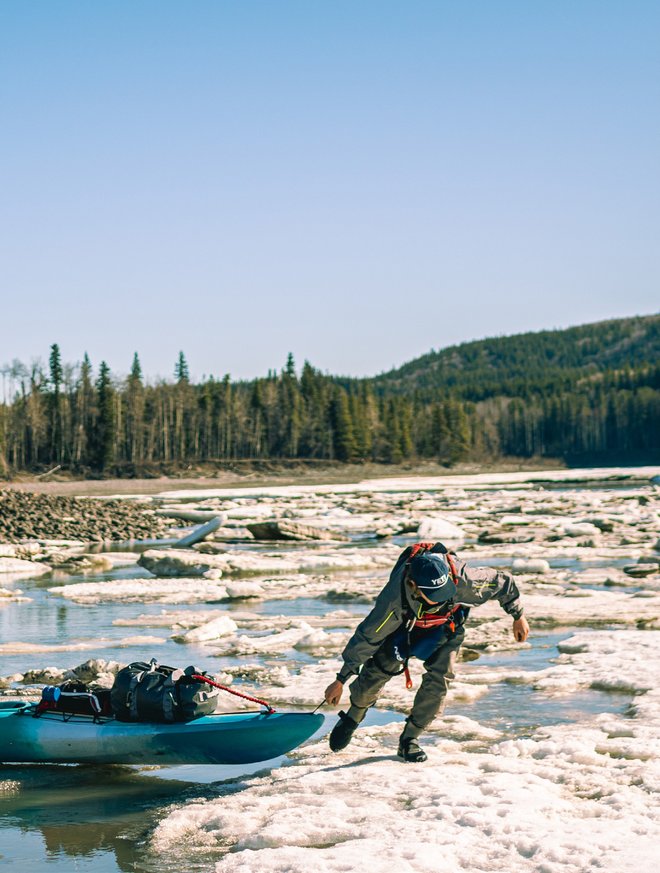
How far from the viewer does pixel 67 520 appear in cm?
3253

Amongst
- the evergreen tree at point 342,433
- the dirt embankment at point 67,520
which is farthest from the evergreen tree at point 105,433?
the dirt embankment at point 67,520

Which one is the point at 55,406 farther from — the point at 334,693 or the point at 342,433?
the point at 334,693

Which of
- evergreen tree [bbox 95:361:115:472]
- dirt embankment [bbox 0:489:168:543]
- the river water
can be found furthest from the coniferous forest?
the river water

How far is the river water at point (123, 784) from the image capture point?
5809 millimetres

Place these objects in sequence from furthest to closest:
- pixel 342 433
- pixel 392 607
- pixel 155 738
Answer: pixel 342 433
pixel 155 738
pixel 392 607

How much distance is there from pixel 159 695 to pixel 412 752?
1801 millimetres

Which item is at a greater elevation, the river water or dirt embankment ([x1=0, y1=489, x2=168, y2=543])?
dirt embankment ([x1=0, y1=489, x2=168, y2=543])

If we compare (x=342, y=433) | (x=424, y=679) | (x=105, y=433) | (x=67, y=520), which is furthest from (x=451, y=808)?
(x=342, y=433)

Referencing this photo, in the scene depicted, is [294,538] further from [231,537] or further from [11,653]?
[11,653]

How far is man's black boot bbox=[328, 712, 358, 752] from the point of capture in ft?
23.2

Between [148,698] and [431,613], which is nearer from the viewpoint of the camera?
[431,613]

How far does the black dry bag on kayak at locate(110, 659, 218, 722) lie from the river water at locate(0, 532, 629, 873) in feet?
1.52

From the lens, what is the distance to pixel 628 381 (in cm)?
19875

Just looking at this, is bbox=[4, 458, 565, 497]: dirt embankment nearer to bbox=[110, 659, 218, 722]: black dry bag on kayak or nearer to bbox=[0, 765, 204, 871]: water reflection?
bbox=[0, 765, 204, 871]: water reflection
